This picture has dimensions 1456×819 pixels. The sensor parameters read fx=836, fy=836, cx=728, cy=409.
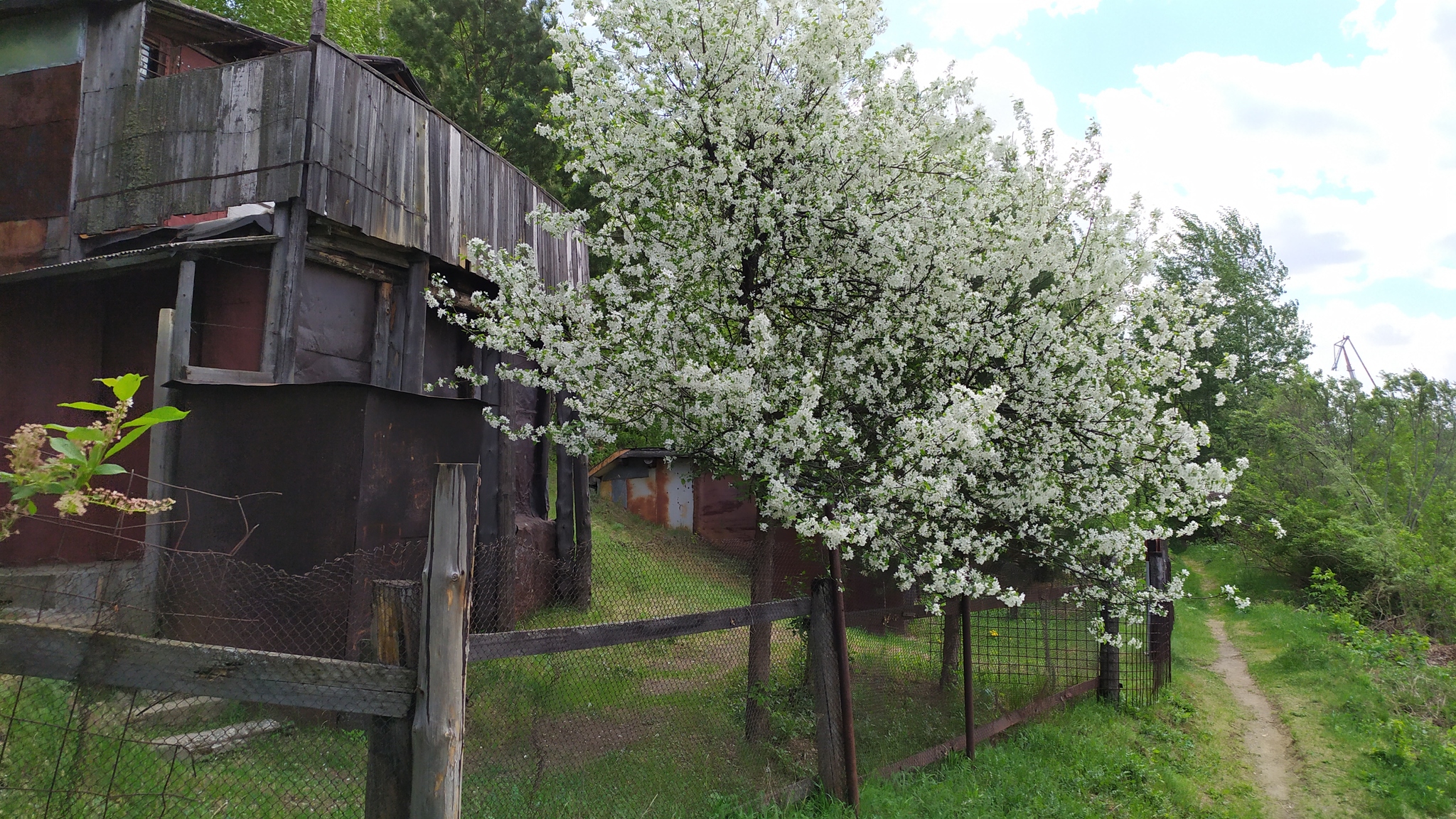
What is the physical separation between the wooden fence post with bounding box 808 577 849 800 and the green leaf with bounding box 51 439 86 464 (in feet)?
14.7

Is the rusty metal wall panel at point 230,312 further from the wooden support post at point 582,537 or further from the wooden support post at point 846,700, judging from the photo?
the wooden support post at point 846,700

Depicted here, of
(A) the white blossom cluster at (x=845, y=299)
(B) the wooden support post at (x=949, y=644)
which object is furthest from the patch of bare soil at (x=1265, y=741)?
(B) the wooden support post at (x=949, y=644)

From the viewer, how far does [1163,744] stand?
29.7 ft

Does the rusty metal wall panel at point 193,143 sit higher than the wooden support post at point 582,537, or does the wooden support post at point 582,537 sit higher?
the rusty metal wall panel at point 193,143

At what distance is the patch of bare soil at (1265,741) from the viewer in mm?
8258

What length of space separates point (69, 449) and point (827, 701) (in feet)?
15.5

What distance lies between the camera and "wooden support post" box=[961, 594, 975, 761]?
7227 mm

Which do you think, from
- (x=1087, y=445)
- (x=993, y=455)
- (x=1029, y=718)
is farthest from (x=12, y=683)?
(x=1029, y=718)

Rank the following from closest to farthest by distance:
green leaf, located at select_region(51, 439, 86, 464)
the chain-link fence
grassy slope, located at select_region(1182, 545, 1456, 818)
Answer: green leaf, located at select_region(51, 439, 86, 464), the chain-link fence, grassy slope, located at select_region(1182, 545, 1456, 818)

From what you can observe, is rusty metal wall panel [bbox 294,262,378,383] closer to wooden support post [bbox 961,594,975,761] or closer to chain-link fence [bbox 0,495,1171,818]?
chain-link fence [bbox 0,495,1171,818]

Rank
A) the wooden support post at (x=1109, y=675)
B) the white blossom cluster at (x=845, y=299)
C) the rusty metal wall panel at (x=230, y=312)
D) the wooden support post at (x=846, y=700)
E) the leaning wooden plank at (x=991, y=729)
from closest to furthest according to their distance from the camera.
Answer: the wooden support post at (x=846, y=700), the leaning wooden plank at (x=991, y=729), the white blossom cluster at (x=845, y=299), the rusty metal wall panel at (x=230, y=312), the wooden support post at (x=1109, y=675)

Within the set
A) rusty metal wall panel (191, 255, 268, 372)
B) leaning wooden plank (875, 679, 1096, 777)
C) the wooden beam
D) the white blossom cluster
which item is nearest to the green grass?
the wooden beam

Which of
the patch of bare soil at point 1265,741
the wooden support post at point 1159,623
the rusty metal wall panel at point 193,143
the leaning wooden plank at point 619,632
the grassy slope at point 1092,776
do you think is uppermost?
the rusty metal wall panel at point 193,143

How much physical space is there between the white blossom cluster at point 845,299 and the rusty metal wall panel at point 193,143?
2.83m
